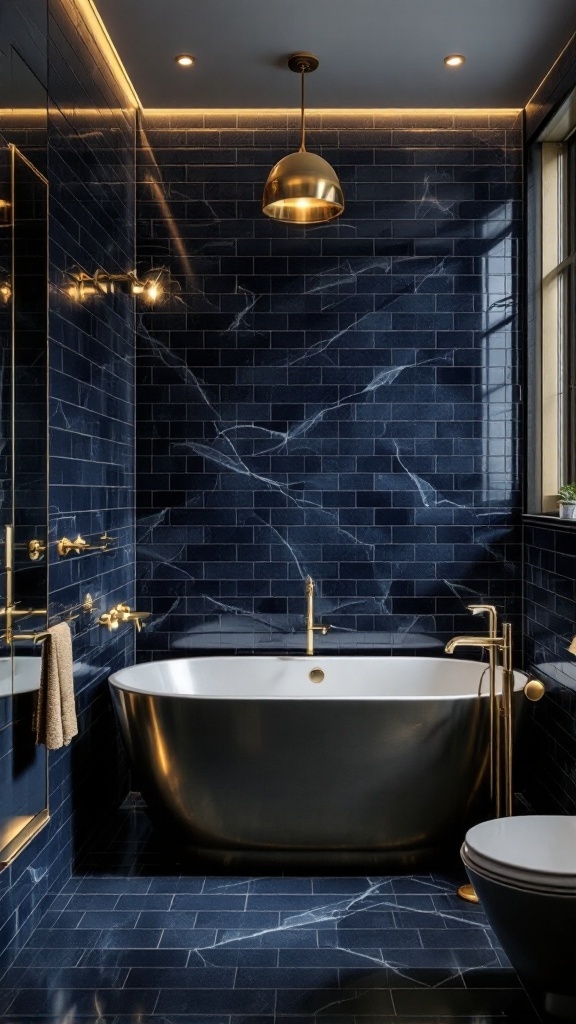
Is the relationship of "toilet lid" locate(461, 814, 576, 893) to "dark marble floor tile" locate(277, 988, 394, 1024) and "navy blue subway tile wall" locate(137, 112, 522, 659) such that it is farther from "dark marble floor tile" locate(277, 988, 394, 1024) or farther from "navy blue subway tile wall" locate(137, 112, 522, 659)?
"navy blue subway tile wall" locate(137, 112, 522, 659)

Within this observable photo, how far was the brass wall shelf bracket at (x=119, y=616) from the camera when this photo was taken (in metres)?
3.89

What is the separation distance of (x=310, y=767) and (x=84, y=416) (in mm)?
1703

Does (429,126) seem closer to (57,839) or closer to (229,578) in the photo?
(229,578)

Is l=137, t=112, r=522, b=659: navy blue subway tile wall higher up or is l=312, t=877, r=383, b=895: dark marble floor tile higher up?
l=137, t=112, r=522, b=659: navy blue subway tile wall

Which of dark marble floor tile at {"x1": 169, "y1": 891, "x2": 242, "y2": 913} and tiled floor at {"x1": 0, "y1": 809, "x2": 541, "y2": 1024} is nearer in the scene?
tiled floor at {"x1": 0, "y1": 809, "x2": 541, "y2": 1024}

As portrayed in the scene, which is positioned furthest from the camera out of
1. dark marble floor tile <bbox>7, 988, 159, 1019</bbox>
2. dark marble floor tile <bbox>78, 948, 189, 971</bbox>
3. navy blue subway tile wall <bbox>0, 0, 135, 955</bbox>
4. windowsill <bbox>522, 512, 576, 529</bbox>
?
windowsill <bbox>522, 512, 576, 529</bbox>

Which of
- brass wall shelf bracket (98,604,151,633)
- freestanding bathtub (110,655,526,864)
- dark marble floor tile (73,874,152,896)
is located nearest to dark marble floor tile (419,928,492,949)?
freestanding bathtub (110,655,526,864)

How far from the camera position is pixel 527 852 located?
2494 mm

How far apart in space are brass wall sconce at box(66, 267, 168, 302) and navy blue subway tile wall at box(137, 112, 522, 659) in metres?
0.24

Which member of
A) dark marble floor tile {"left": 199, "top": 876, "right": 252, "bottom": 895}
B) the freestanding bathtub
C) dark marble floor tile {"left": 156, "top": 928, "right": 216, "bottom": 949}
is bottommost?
dark marble floor tile {"left": 199, "top": 876, "right": 252, "bottom": 895}

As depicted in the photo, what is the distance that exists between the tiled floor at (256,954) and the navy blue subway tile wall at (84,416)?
20 cm

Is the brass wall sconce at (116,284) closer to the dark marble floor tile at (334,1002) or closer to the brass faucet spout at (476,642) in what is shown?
the brass faucet spout at (476,642)

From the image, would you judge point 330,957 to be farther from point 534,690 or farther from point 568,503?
point 568,503

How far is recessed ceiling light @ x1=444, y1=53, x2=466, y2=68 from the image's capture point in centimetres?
394
